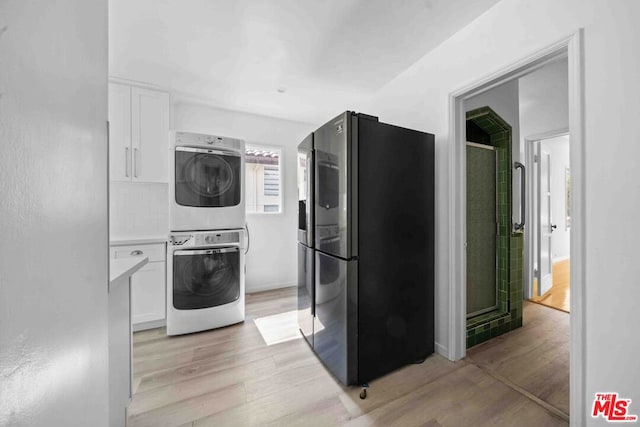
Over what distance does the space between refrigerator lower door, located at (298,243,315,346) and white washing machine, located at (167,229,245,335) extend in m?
0.69

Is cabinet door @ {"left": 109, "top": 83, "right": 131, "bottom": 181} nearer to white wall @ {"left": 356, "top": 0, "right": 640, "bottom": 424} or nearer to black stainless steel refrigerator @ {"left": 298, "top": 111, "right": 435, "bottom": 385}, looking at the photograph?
black stainless steel refrigerator @ {"left": 298, "top": 111, "right": 435, "bottom": 385}

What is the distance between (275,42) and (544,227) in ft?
12.8

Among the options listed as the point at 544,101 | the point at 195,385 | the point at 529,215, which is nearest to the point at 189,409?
the point at 195,385

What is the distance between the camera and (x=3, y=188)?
320 millimetres

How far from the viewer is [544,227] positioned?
325cm

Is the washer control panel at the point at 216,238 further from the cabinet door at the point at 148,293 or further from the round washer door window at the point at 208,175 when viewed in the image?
the cabinet door at the point at 148,293

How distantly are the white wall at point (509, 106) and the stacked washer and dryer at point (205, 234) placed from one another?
2.40 meters

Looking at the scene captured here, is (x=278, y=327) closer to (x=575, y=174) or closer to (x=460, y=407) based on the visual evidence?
(x=460, y=407)

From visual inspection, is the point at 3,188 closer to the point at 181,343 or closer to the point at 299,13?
the point at 299,13

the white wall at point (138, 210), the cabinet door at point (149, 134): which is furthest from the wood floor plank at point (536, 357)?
the cabinet door at point (149, 134)

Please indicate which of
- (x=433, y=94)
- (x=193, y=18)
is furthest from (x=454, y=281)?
(x=193, y=18)

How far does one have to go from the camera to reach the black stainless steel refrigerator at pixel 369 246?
5.15ft

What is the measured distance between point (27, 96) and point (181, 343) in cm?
238

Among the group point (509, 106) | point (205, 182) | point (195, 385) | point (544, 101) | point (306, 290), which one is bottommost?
point (195, 385)
